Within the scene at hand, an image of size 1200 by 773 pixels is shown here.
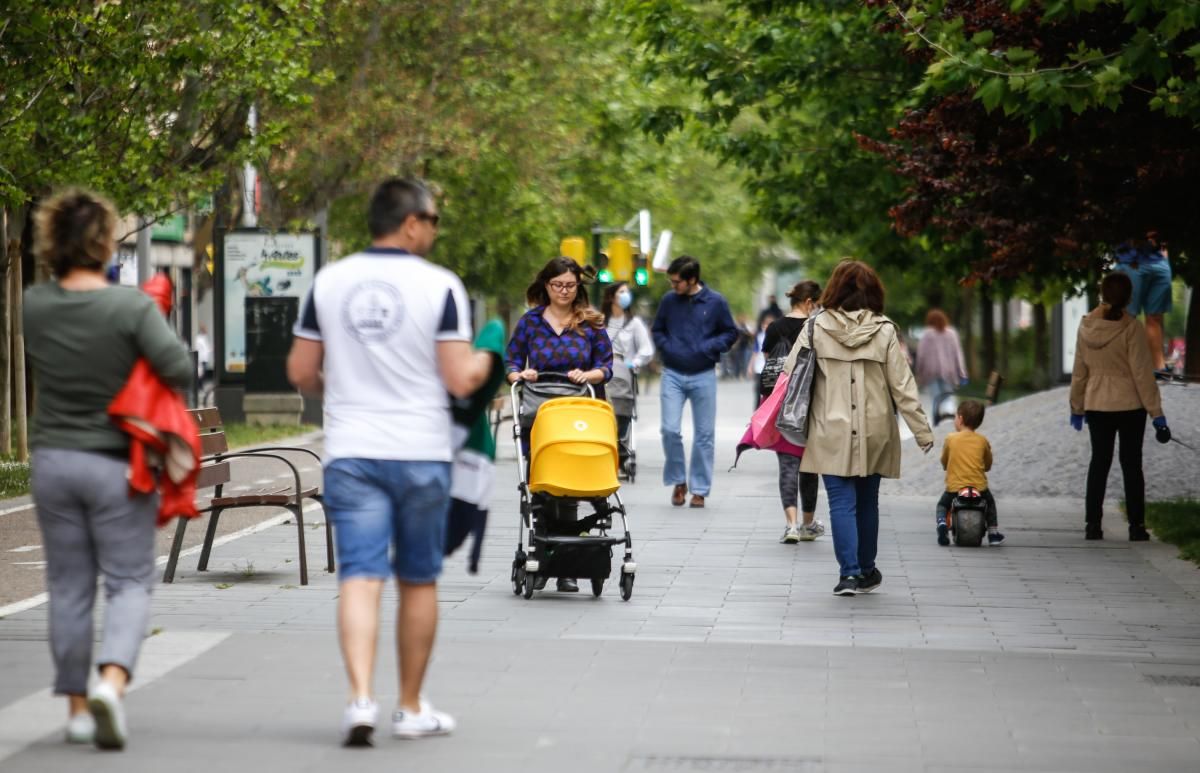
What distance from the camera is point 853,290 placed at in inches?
398

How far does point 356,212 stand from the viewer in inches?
1470

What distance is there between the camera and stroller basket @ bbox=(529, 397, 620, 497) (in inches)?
374

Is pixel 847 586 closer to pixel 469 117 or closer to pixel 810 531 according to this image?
pixel 810 531

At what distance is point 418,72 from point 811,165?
9.98 metres

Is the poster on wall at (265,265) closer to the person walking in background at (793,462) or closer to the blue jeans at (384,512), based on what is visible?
the person walking in background at (793,462)

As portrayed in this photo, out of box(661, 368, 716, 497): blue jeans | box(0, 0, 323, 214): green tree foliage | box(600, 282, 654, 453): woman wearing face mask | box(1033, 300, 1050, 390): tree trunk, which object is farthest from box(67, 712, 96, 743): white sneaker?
box(1033, 300, 1050, 390): tree trunk

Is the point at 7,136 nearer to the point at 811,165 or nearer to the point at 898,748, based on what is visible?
the point at 811,165

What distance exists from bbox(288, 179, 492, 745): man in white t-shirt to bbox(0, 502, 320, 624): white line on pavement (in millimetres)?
3490

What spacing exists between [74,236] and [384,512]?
1.25 metres

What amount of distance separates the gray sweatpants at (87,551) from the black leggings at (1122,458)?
832cm

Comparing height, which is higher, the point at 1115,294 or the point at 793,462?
the point at 1115,294

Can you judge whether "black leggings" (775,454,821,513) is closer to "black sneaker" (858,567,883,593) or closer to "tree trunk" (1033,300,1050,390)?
"black sneaker" (858,567,883,593)

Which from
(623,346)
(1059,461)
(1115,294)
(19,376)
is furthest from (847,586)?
(19,376)

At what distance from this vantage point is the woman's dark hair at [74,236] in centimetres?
605
